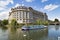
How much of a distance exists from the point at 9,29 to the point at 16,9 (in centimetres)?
117

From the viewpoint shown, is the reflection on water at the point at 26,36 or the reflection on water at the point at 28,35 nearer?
the reflection on water at the point at 26,36

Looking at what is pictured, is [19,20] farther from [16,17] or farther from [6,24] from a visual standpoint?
[6,24]

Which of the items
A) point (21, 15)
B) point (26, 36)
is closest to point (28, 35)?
point (26, 36)

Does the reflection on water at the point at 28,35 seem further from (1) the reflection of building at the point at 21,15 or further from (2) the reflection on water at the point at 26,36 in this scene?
(1) the reflection of building at the point at 21,15

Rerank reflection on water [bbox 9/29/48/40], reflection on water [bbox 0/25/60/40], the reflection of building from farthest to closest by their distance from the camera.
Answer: the reflection of building
reflection on water [bbox 0/25/60/40]
reflection on water [bbox 9/29/48/40]

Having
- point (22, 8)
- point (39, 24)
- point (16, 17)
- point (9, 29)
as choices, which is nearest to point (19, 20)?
point (16, 17)

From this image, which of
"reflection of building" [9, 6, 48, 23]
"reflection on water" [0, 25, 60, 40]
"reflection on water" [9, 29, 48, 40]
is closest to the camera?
"reflection on water" [9, 29, 48, 40]

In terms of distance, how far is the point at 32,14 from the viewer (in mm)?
7020

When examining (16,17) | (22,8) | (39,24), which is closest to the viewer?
(16,17)

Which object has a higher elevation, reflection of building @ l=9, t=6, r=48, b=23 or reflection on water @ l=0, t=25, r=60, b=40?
reflection of building @ l=9, t=6, r=48, b=23

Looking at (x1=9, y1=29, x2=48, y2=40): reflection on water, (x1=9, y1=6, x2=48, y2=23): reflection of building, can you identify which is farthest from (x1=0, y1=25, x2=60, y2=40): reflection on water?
(x1=9, y1=6, x2=48, y2=23): reflection of building

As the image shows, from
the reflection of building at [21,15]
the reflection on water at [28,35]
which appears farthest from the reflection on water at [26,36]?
the reflection of building at [21,15]

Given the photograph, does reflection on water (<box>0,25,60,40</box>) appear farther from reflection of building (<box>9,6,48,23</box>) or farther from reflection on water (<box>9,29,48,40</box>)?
reflection of building (<box>9,6,48,23</box>)

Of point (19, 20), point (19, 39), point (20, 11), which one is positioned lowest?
point (19, 39)
